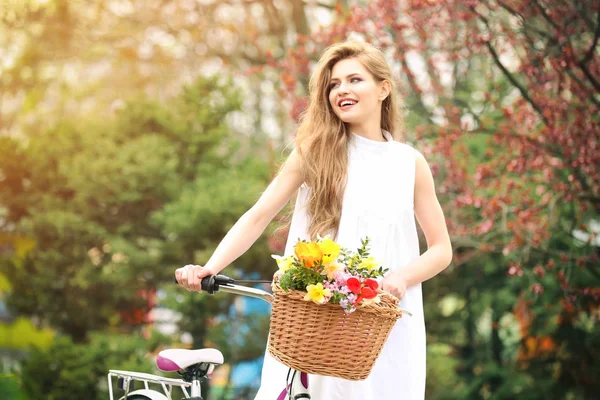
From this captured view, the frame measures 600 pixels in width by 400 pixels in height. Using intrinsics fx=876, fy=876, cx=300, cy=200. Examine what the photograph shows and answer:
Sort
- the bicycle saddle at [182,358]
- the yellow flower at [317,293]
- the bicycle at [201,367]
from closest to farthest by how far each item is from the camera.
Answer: the yellow flower at [317,293] < the bicycle at [201,367] < the bicycle saddle at [182,358]

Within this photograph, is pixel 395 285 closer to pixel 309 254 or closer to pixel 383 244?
pixel 383 244

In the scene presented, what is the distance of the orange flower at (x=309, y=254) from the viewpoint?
2.37 m

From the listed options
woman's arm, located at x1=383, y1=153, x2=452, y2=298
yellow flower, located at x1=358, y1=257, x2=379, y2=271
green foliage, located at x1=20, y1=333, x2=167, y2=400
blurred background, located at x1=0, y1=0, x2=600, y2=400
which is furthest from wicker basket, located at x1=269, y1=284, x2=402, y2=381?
green foliage, located at x1=20, y1=333, x2=167, y2=400

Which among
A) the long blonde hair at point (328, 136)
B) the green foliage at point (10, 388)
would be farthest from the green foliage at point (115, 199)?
the long blonde hair at point (328, 136)

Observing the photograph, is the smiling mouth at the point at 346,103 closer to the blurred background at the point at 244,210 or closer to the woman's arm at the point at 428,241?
the woman's arm at the point at 428,241

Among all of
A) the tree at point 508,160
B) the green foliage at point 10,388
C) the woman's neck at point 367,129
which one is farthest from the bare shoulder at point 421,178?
the green foliage at point 10,388

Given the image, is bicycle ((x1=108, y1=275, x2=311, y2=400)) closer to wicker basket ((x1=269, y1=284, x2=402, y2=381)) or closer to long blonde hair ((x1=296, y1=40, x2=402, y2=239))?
wicker basket ((x1=269, y1=284, x2=402, y2=381))

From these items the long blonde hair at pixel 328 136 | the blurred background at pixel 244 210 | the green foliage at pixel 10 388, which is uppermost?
the long blonde hair at pixel 328 136

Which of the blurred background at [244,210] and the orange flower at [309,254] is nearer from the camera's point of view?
the orange flower at [309,254]

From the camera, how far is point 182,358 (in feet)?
9.25

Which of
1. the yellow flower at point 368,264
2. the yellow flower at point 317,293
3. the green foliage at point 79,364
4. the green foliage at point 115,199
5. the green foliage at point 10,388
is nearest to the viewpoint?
the yellow flower at point 317,293

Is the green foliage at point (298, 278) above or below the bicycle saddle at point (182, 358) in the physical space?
above

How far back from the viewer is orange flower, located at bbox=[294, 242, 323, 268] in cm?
237

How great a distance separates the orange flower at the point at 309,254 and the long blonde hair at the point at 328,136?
54 centimetres
